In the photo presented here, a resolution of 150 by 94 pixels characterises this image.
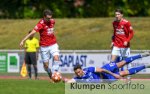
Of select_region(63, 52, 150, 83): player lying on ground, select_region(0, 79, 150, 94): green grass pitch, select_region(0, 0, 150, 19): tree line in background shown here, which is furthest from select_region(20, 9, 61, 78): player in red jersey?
select_region(0, 0, 150, 19): tree line in background

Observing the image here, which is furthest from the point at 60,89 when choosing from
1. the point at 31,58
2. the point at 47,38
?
the point at 31,58

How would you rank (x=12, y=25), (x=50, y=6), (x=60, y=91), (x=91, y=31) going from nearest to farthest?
1. (x=60, y=91)
2. (x=91, y=31)
3. (x=12, y=25)
4. (x=50, y=6)

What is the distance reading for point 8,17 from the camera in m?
48.2

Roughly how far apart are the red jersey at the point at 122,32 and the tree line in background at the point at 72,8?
26.5 metres

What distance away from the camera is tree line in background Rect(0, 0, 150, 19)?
154 ft

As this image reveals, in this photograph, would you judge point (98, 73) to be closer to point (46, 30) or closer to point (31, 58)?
point (46, 30)

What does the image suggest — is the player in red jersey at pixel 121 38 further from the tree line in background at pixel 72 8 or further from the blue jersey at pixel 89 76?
the tree line in background at pixel 72 8

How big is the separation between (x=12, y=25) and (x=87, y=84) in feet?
94.9

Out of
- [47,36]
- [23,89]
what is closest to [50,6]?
[47,36]

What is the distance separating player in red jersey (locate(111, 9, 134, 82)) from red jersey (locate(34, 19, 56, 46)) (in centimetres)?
193

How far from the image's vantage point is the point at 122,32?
19.8 m

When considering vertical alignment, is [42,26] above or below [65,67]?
above

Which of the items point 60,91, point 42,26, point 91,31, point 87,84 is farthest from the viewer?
point 91,31

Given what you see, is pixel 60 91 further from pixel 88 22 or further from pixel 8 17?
pixel 8 17
